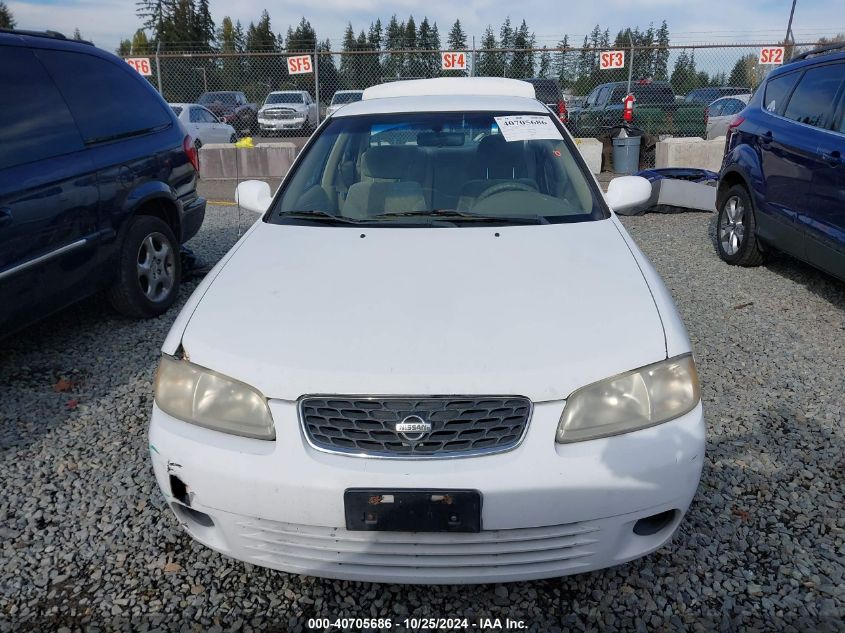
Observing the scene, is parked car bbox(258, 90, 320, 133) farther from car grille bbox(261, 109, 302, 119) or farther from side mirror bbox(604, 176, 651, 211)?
side mirror bbox(604, 176, 651, 211)

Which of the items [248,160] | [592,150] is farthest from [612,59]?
[248,160]

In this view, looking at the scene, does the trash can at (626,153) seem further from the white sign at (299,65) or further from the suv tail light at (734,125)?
the white sign at (299,65)

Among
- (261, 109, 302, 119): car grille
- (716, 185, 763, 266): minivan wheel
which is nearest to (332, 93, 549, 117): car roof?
(716, 185, 763, 266): minivan wheel

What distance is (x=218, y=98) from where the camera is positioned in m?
21.3

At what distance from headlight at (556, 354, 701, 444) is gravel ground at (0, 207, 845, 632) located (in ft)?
2.19

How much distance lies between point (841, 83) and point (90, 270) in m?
5.18

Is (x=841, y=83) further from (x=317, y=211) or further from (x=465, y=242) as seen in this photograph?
(x=317, y=211)

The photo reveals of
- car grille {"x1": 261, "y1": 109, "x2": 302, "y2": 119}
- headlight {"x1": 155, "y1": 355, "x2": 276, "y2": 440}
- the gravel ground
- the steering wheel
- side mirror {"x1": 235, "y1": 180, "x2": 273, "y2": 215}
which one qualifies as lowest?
the gravel ground

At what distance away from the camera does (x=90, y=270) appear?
13.0 ft

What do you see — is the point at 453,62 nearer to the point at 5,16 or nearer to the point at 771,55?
the point at 771,55

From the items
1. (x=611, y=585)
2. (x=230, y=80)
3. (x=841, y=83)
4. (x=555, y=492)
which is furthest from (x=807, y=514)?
(x=230, y=80)

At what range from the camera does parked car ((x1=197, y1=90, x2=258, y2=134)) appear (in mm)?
20625

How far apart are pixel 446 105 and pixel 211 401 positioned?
216 centimetres

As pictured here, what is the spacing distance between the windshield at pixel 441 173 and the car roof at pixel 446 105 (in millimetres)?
48
